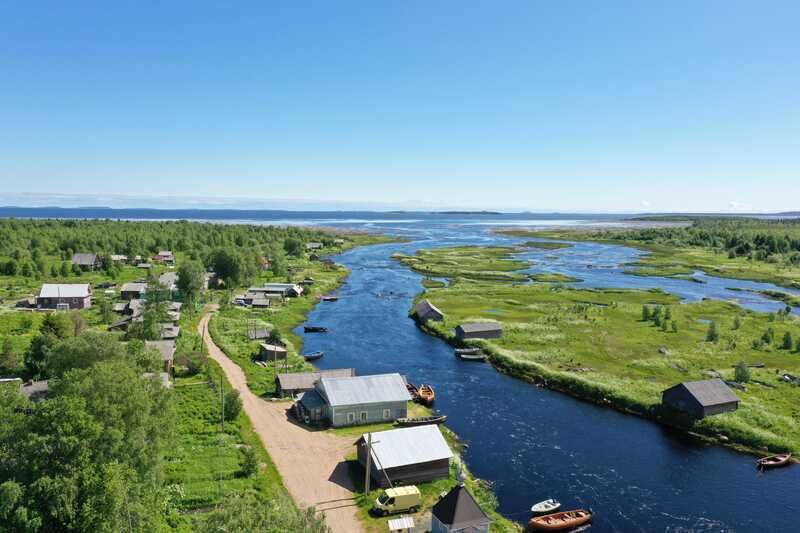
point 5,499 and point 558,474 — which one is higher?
point 5,499

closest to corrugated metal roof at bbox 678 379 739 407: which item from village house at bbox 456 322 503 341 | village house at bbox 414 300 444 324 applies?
village house at bbox 456 322 503 341

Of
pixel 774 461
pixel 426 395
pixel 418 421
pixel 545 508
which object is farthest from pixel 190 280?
pixel 774 461

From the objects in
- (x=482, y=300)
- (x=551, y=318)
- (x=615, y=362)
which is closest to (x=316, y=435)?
(x=615, y=362)

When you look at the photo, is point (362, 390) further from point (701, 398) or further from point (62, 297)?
point (62, 297)

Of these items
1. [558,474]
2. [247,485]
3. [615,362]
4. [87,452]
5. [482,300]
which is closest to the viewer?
[87,452]

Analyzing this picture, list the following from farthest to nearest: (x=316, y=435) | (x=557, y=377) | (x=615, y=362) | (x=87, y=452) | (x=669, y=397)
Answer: (x=615, y=362) → (x=557, y=377) → (x=669, y=397) → (x=316, y=435) → (x=87, y=452)

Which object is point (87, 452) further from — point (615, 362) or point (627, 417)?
point (615, 362)

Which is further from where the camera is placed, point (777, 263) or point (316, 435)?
point (777, 263)

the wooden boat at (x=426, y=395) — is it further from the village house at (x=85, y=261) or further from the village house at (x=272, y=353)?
the village house at (x=85, y=261)

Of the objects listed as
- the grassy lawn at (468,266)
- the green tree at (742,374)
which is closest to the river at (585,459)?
the green tree at (742,374)
